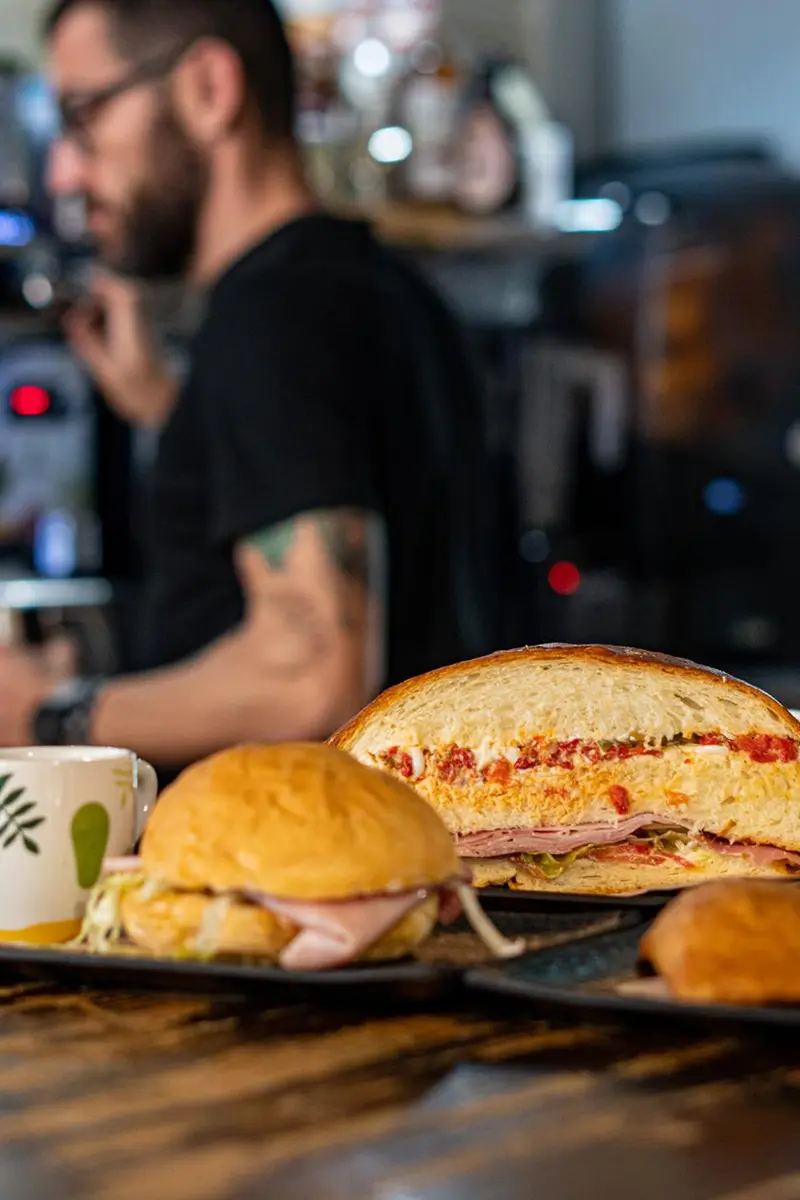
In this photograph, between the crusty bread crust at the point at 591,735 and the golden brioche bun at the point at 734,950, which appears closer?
the golden brioche bun at the point at 734,950

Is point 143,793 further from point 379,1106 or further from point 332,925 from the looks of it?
point 379,1106

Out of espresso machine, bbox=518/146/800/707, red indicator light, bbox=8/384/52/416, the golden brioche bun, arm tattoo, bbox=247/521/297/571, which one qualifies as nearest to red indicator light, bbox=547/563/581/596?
espresso machine, bbox=518/146/800/707

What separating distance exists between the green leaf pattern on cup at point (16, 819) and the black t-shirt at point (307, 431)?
4.49 feet

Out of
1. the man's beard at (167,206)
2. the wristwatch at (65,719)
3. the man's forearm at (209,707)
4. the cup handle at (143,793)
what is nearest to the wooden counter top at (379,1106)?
the cup handle at (143,793)

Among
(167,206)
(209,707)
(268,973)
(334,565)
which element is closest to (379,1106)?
(268,973)

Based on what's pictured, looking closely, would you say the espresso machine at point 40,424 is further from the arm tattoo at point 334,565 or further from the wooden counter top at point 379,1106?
the wooden counter top at point 379,1106

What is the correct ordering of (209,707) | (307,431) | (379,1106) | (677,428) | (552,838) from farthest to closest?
(677,428), (209,707), (307,431), (552,838), (379,1106)

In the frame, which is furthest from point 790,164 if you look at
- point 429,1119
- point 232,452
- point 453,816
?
point 429,1119

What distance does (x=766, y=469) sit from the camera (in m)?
4.16

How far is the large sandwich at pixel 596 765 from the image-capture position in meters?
0.95

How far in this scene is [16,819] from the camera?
838mm

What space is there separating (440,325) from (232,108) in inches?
18.2

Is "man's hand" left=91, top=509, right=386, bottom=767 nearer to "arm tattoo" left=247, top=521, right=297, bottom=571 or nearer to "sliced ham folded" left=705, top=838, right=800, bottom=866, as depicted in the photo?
"arm tattoo" left=247, top=521, right=297, bottom=571

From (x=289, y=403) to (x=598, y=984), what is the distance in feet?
Result: 5.12
